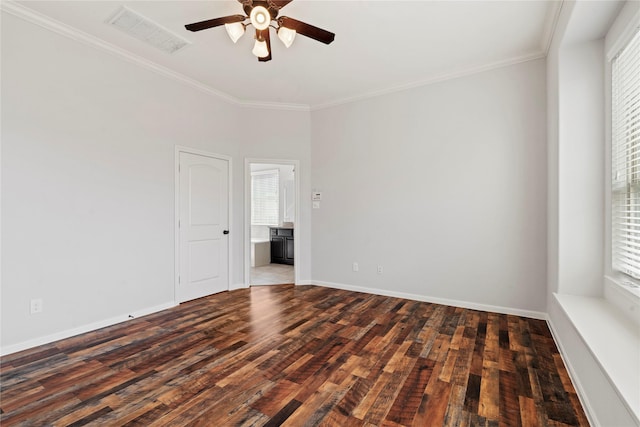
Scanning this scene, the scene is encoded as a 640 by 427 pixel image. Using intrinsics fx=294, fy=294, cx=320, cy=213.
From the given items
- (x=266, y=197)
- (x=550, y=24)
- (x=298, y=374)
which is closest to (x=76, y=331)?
(x=298, y=374)

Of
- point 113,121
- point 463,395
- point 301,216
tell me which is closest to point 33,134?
point 113,121

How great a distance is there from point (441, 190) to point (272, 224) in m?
4.81

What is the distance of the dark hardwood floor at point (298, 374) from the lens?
1.76 meters

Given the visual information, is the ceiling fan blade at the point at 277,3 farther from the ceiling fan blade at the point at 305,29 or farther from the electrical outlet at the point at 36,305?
the electrical outlet at the point at 36,305

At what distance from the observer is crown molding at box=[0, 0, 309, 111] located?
2535 mm

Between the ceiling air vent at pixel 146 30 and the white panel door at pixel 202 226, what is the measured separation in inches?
51.6

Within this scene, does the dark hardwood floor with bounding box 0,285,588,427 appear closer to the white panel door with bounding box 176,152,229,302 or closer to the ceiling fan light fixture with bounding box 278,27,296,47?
the white panel door with bounding box 176,152,229,302

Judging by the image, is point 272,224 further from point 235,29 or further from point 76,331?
point 235,29

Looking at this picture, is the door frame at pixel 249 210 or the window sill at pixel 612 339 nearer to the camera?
the window sill at pixel 612 339

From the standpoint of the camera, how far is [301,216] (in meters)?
4.93

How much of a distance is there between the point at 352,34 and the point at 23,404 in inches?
153

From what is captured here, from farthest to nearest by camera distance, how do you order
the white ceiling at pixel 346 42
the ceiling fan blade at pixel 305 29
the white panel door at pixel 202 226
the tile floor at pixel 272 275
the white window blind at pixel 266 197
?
the white window blind at pixel 266 197 → the tile floor at pixel 272 275 → the white panel door at pixel 202 226 → the white ceiling at pixel 346 42 → the ceiling fan blade at pixel 305 29

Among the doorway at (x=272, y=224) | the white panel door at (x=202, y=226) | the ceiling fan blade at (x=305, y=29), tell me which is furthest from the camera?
the doorway at (x=272, y=224)

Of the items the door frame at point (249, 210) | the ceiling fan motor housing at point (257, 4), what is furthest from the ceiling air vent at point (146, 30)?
the door frame at point (249, 210)
